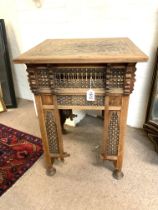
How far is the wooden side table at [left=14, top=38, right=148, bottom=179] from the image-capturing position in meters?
0.94

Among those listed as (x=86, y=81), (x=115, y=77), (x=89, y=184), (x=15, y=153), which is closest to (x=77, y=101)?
(x=86, y=81)

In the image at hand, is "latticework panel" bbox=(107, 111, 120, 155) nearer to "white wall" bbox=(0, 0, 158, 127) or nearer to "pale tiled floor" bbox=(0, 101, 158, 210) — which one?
"pale tiled floor" bbox=(0, 101, 158, 210)

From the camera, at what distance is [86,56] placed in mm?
939

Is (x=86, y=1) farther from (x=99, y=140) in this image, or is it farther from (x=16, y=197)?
(x=16, y=197)

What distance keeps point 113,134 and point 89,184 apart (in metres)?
0.43

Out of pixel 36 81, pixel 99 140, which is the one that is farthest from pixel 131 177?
pixel 36 81

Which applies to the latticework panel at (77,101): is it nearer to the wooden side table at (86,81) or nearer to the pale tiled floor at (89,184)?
the wooden side table at (86,81)

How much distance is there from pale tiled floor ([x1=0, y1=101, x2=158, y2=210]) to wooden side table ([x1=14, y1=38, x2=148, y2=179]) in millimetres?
295

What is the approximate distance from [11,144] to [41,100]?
85cm

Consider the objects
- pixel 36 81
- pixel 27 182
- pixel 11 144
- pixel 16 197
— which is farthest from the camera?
pixel 11 144

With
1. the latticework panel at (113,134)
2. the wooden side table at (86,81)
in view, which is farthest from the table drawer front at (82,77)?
the latticework panel at (113,134)

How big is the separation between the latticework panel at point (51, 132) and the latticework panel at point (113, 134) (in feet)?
1.25

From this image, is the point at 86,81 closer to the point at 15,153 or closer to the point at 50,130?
the point at 50,130

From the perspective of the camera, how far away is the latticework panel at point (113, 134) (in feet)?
3.72
